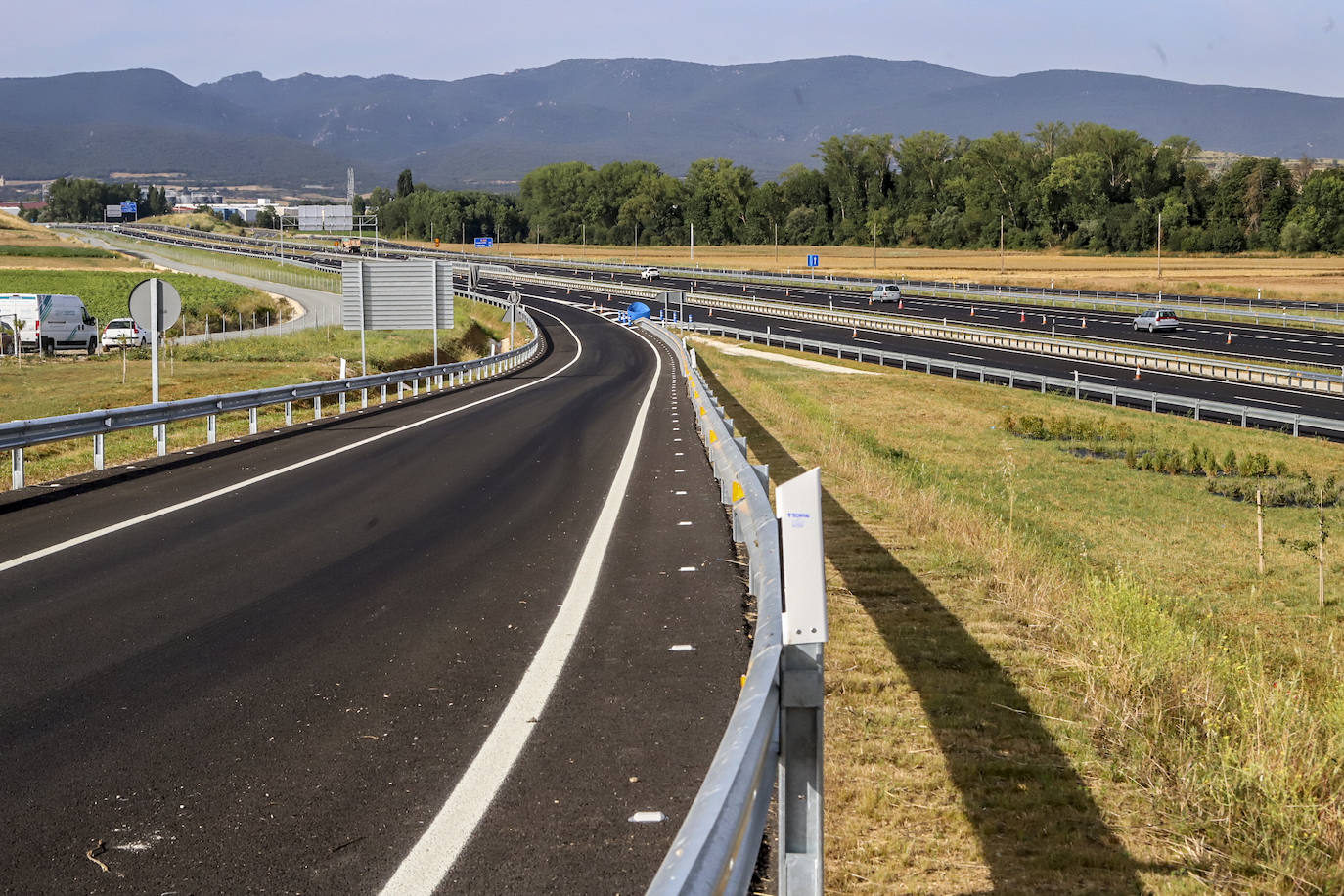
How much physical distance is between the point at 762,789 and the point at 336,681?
410 cm

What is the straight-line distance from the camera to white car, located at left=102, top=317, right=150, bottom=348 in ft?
194

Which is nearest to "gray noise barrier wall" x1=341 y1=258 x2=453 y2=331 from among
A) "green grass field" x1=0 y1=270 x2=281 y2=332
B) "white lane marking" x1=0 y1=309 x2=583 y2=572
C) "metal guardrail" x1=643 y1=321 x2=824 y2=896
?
"white lane marking" x1=0 y1=309 x2=583 y2=572

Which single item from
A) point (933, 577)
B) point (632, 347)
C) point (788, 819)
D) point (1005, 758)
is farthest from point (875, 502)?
point (632, 347)

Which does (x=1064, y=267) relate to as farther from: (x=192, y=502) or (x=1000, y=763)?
(x=1000, y=763)

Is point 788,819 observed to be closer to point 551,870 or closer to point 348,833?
point 551,870

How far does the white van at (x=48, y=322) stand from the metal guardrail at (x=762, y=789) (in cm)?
5565

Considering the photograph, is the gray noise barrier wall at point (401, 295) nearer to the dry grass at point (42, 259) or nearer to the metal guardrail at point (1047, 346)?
the metal guardrail at point (1047, 346)

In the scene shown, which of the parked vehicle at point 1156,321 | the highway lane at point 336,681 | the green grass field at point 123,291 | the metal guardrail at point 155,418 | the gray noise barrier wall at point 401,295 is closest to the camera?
the highway lane at point 336,681

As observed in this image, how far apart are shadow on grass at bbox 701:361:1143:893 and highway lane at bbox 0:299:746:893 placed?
121 cm

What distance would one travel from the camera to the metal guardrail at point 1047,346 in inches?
1989

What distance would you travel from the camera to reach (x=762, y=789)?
4.06 m

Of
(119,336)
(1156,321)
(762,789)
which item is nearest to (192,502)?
(762,789)

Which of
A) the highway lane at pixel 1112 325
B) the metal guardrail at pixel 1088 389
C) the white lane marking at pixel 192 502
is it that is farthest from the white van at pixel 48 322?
the highway lane at pixel 1112 325

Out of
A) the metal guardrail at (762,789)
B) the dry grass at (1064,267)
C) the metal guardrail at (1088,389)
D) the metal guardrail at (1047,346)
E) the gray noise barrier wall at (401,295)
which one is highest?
the dry grass at (1064,267)
